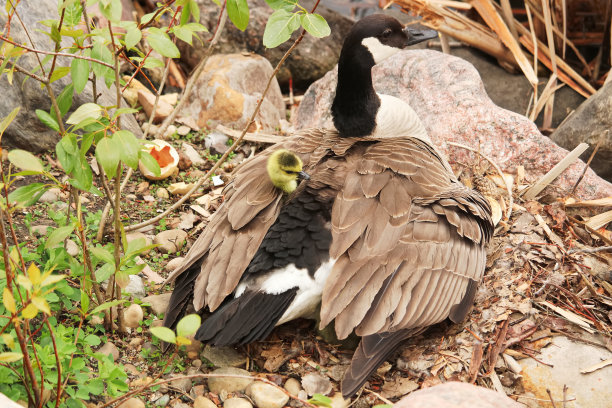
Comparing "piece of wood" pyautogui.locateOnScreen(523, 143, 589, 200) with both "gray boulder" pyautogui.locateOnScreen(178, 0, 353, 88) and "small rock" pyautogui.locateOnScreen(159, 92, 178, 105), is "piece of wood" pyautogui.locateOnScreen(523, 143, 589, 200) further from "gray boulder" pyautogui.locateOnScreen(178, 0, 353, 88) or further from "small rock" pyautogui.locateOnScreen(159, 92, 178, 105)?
"small rock" pyautogui.locateOnScreen(159, 92, 178, 105)

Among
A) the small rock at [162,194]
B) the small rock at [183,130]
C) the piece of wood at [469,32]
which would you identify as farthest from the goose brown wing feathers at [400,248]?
the piece of wood at [469,32]

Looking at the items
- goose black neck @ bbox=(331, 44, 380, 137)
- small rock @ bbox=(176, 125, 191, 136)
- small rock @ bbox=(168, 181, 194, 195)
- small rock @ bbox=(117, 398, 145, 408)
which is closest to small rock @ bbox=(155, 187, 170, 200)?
small rock @ bbox=(168, 181, 194, 195)

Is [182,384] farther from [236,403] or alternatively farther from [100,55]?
[100,55]

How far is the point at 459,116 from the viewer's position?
543cm

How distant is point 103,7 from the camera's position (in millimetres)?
2350

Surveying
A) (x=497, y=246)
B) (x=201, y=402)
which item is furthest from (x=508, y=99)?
(x=201, y=402)

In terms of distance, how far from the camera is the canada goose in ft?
10.8

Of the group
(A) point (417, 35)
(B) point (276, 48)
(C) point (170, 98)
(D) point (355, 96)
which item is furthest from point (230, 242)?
(B) point (276, 48)

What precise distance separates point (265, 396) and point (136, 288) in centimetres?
119

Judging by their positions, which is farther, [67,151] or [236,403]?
[236,403]

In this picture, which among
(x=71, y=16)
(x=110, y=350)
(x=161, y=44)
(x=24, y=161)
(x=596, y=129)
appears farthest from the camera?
(x=596, y=129)

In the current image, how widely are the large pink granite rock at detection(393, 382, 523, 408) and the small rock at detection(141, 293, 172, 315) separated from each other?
1.74 metres

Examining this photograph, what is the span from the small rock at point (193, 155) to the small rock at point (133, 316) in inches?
76.9

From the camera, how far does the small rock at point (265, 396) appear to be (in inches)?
128
